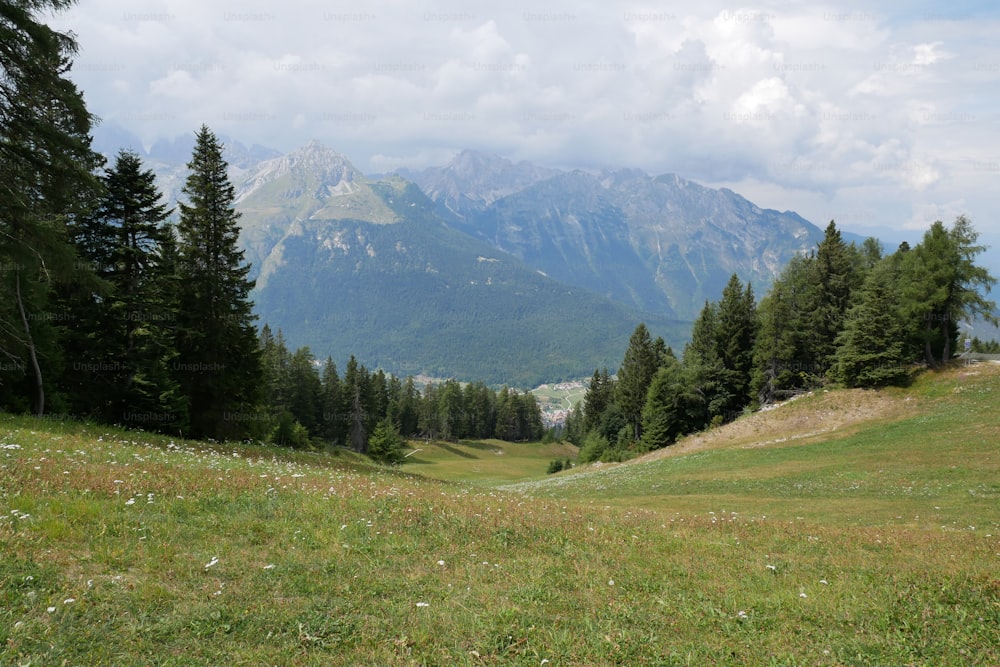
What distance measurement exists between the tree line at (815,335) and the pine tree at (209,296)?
1902 inches

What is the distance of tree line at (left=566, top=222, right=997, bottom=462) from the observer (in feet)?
154

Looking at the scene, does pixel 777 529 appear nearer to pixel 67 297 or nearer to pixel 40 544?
pixel 40 544

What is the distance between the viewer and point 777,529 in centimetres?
1446

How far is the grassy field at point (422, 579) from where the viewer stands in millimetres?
6652

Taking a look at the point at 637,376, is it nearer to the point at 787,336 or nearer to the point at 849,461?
the point at 787,336

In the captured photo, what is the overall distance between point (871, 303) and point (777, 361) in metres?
13.6

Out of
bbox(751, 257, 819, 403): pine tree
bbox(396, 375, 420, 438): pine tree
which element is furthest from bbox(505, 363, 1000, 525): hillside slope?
bbox(396, 375, 420, 438): pine tree

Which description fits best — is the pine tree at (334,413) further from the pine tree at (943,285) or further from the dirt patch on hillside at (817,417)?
the pine tree at (943,285)

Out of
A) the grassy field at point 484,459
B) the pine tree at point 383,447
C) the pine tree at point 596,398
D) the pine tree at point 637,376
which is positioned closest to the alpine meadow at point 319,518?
the pine tree at point 383,447

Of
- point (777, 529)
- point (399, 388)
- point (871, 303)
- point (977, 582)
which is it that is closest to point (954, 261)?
point (871, 303)

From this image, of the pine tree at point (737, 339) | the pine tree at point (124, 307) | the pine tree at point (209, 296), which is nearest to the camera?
the pine tree at point (124, 307)

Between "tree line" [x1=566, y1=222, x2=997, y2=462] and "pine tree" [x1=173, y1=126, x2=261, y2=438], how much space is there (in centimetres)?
4830

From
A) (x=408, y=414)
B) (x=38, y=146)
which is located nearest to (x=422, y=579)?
(x=38, y=146)

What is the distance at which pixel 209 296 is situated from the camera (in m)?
34.8
